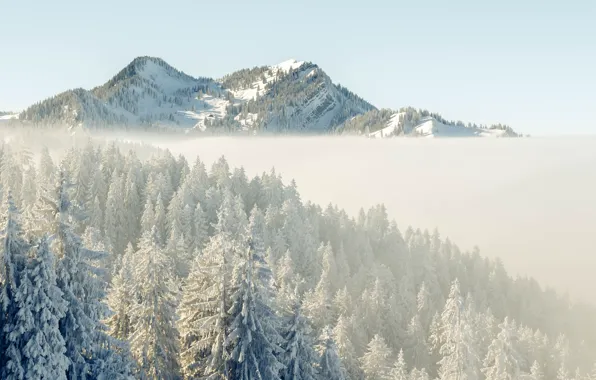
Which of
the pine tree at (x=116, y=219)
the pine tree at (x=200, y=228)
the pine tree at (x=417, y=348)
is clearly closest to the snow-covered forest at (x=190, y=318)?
the pine tree at (x=417, y=348)

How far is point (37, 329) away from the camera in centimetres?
1991

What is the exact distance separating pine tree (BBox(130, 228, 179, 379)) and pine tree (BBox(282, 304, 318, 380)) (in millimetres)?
6148

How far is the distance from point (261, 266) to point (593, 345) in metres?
116

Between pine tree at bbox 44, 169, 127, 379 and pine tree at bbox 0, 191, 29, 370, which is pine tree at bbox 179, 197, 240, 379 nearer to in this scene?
pine tree at bbox 44, 169, 127, 379

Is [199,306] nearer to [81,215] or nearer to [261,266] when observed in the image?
[261,266]

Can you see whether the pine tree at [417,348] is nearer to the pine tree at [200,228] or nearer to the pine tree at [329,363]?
the pine tree at [200,228]

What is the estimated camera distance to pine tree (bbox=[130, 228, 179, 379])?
85.3ft

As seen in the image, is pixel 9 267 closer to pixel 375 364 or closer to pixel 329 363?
pixel 329 363

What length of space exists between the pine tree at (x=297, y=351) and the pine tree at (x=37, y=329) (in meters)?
12.2

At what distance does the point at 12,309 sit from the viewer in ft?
67.2

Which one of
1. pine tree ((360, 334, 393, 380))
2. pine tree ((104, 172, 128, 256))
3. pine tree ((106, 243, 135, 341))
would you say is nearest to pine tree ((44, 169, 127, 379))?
pine tree ((106, 243, 135, 341))

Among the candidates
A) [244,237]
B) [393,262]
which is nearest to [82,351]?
[244,237]

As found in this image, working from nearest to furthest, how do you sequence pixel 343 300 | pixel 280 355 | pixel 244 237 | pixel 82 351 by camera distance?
pixel 82 351 < pixel 244 237 < pixel 280 355 < pixel 343 300

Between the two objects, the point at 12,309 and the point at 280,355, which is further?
the point at 280,355
